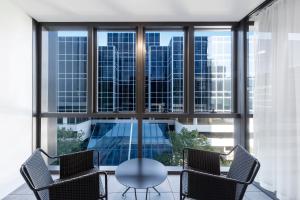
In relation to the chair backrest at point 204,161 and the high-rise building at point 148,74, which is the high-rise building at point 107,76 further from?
the chair backrest at point 204,161

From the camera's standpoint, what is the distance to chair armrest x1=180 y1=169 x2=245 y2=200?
75.1 inches

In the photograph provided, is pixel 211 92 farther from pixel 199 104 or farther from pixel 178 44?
pixel 178 44

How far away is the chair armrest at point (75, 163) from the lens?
8.01 ft

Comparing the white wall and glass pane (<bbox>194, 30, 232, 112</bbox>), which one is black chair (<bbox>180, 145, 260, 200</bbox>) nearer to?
glass pane (<bbox>194, 30, 232, 112</bbox>)

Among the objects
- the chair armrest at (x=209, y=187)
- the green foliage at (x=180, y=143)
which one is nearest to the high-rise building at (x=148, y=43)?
the green foliage at (x=180, y=143)

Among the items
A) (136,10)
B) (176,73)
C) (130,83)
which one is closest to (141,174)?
(130,83)

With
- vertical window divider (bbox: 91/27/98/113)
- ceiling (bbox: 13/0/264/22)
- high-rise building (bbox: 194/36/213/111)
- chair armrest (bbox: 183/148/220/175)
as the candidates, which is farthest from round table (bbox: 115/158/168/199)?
ceiling (bbox: 13/0/264/22)

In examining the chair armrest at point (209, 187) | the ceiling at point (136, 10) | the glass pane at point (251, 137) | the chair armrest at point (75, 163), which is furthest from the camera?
the glass pane at point (251, 137)

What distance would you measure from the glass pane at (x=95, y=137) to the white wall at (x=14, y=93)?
42 cm

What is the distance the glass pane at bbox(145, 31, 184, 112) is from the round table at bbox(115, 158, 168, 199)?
120cm

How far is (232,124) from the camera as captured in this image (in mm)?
3613

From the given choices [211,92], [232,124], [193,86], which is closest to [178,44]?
[193,86]

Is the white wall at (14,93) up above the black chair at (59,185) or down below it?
above

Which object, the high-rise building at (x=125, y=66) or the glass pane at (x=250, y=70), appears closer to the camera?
the glass pane at (x=250, y=70)
